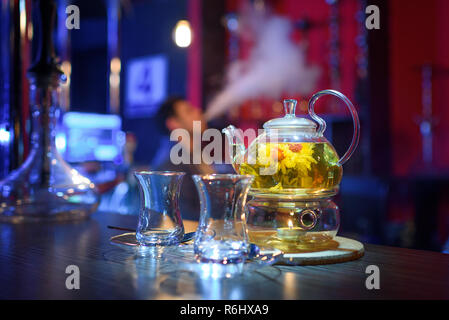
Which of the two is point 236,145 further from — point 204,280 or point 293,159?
point 204,280

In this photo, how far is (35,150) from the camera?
121 centimetres

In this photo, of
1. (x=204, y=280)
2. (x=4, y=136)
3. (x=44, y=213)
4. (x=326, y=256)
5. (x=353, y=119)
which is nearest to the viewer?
(x=204, y=280)

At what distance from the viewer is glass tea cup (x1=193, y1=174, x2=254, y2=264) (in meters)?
0.65

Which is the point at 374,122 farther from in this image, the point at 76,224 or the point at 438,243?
the point at 76,224

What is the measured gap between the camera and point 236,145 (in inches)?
35.0

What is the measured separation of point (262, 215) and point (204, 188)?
0.18 m

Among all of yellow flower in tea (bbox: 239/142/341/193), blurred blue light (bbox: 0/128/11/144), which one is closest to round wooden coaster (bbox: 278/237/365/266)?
yellow flower in tea (bbox: 239/142/341/193)

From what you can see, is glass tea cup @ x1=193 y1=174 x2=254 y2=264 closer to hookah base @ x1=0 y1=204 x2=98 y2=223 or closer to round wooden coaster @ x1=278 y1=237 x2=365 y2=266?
round wooden coaster @ x1=278 y1=237 x2=365 y2=266

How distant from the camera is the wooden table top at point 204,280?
→ 0.52 meters

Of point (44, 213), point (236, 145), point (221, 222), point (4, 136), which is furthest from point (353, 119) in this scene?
point (4, 136)

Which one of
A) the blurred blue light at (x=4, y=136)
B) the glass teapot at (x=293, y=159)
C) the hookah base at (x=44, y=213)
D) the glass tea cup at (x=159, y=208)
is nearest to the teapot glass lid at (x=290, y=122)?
the glass teapot at (x=293, y=159)

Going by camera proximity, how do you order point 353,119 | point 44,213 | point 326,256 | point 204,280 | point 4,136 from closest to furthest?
point 204,280 < point 326,256 < point 353,119 < point 44,213 < point 4,136

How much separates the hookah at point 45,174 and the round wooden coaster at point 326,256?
699mm

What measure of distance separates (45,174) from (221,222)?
2.36 feet
